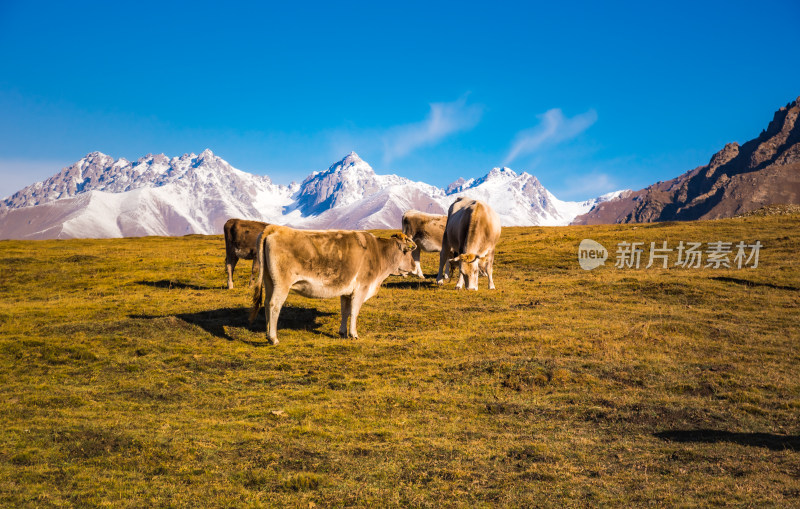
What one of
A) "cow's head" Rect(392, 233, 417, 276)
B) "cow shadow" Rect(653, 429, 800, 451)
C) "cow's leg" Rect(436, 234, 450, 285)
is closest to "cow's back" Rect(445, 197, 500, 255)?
"cow's leg" Rect(436, 234, 450, 285)

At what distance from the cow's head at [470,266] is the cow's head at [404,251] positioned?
16.4 feet

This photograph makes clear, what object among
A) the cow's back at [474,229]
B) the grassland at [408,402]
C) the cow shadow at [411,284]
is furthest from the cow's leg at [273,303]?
the cow shadow at [411,284]

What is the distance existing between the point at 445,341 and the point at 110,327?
10.9 metres

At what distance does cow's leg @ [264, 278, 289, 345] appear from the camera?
1600cm

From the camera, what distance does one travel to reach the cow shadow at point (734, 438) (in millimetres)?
10070

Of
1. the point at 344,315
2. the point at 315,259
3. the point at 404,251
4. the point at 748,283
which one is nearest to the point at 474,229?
the point at 404,251

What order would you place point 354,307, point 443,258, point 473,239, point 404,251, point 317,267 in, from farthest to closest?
point 443,258 → point 473,239 → point 404,251 → point 354,307 → point 317,267

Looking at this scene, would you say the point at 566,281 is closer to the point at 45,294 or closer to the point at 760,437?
the point at 760,437

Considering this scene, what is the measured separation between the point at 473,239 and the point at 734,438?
16188 millimetres

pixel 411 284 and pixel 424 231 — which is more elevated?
pixel 424 231

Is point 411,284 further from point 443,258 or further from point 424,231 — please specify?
point 424,231

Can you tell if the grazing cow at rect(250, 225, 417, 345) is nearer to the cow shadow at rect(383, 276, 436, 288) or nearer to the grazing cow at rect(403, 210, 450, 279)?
the cow shadow at rect(383, 276, 436, 288)

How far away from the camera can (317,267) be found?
53.7 feet

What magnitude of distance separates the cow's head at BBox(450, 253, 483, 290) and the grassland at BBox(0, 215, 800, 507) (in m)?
1.16
